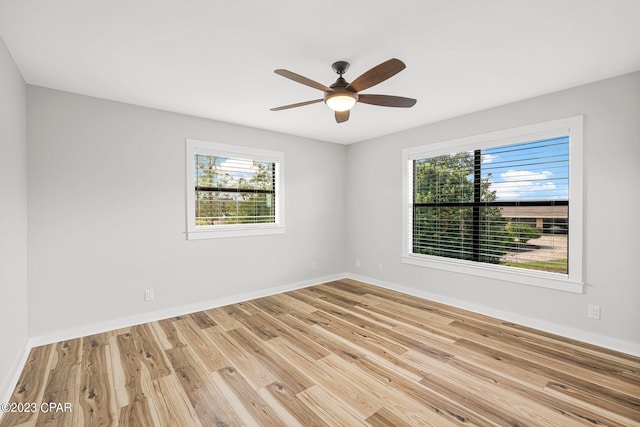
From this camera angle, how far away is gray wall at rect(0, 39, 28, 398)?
205 centimetres

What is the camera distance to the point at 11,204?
2244 millimetres

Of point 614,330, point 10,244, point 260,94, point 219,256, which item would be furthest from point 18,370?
point 614,330

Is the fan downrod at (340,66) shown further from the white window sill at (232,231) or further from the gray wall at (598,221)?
the white window sill at (232,231)

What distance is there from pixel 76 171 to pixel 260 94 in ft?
6.57

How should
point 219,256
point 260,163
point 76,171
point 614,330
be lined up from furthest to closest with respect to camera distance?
point 260,163
point 219,256
point 76,171
point 614,330

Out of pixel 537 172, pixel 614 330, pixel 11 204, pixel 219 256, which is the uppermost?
pixel 537 172

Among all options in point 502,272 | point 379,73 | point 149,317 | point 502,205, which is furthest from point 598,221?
point 149,317

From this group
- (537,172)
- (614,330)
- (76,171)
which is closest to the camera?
(614,330)

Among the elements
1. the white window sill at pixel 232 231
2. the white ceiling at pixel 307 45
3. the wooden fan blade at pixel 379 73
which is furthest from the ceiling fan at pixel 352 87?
the white window sill at pixel 232 231

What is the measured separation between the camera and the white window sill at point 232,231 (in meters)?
3.82

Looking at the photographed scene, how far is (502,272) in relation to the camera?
351 cm

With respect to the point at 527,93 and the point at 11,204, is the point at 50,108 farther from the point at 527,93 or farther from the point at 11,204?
the point at 527,93

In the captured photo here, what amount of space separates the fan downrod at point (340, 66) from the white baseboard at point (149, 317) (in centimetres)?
312

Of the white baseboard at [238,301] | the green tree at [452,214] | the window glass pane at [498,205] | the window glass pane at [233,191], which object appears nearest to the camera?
the white baseboard at [238,301]
